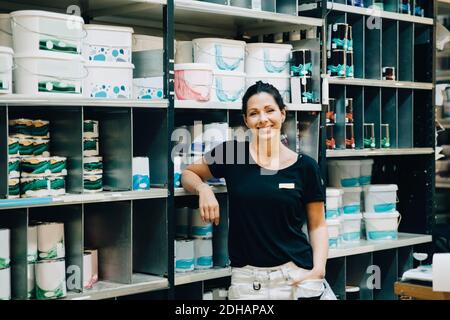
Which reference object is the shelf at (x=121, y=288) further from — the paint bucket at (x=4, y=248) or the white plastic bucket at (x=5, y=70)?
the white plastic bucket at (x=5, y=70)

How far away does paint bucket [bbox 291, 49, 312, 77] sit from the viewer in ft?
13.2

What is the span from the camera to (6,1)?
356 centimetres

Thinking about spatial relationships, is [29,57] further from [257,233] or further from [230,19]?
[230,19]

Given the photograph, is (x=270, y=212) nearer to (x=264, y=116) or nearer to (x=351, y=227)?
(x=264, y=116)

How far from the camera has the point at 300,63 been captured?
158 inches

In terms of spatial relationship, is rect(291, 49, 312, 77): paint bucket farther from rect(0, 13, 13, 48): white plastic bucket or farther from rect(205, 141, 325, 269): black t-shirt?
rect(0, 13, 13, 48): white plastic bucket

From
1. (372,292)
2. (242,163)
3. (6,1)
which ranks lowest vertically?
(372,292)

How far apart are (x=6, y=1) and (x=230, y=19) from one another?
1.32 metres

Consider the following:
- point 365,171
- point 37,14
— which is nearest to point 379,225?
point 365,171

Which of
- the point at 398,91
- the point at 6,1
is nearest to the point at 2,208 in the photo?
the point at 6,1

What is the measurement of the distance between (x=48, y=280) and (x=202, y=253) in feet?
3.09

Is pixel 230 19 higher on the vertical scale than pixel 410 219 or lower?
higher

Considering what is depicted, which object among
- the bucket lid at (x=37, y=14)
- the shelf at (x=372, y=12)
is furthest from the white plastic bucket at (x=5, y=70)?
the shelf at (x=372, y=12)

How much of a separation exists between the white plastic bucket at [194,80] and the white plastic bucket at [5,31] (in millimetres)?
873
